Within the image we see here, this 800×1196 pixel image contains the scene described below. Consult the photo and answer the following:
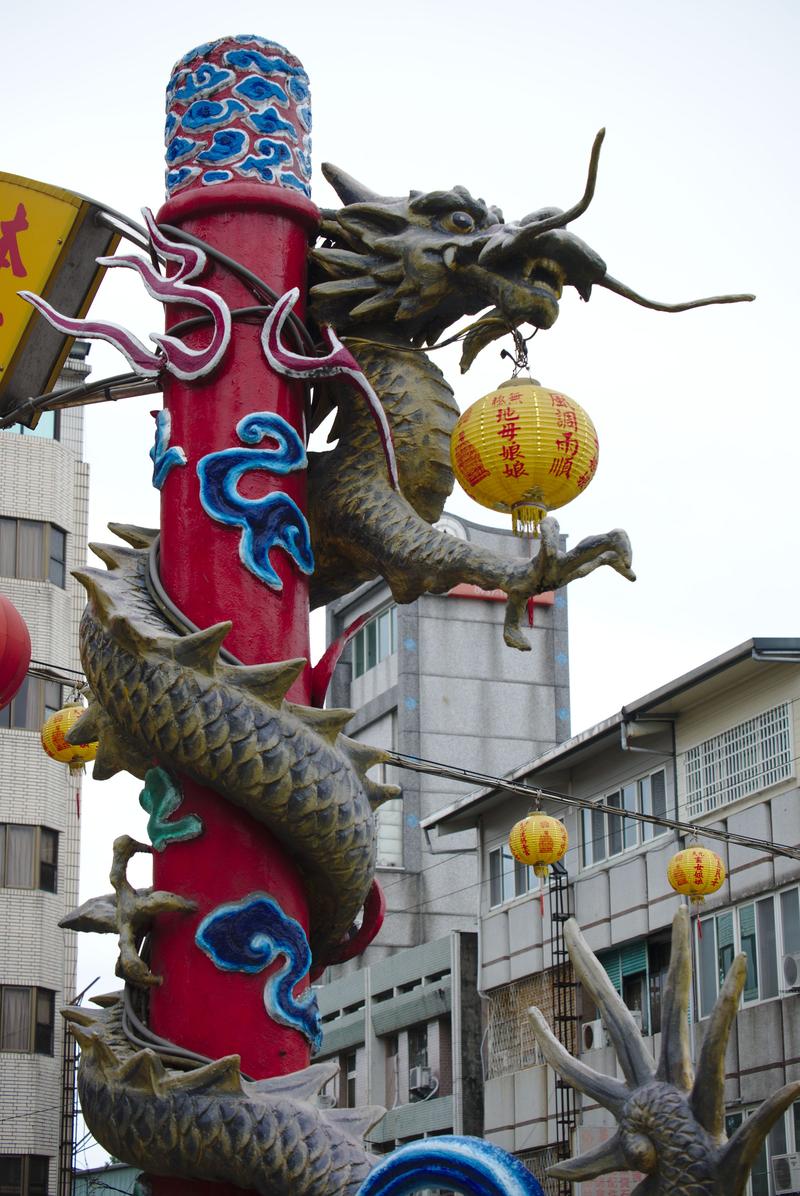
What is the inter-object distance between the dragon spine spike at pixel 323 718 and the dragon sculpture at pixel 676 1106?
1549mm

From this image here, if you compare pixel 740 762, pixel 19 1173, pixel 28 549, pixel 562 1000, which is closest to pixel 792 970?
pixel 740 762

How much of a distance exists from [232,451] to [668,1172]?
10.4 ft

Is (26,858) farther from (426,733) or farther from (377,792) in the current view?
(377,792)

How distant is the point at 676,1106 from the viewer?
18.1 feet

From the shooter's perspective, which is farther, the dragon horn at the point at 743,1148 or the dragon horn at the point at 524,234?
the dragon horn at the point at 524,234

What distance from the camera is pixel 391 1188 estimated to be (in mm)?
Answer: 5789

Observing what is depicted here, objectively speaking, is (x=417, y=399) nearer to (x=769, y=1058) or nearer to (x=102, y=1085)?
(x=102, y=1085)

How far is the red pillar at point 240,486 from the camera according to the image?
6.73 m

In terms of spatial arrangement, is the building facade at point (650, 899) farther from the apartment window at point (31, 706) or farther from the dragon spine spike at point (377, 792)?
the dragon spine spike at point (377, 792)

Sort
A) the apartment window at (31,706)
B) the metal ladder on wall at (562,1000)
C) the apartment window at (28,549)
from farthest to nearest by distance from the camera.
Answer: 1. the apartment window at (28,549)
2. the apartment window at (31,706)
3. the metal ladder on wall at (562,1000)

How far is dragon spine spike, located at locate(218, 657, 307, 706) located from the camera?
6.72 metres

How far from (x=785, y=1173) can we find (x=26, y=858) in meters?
15.1

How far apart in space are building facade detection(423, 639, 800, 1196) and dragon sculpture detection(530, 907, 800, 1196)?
1881cm

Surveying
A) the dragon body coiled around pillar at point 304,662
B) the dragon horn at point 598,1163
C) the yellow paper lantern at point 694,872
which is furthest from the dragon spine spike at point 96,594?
the yellow paper lantern at point 694,872
